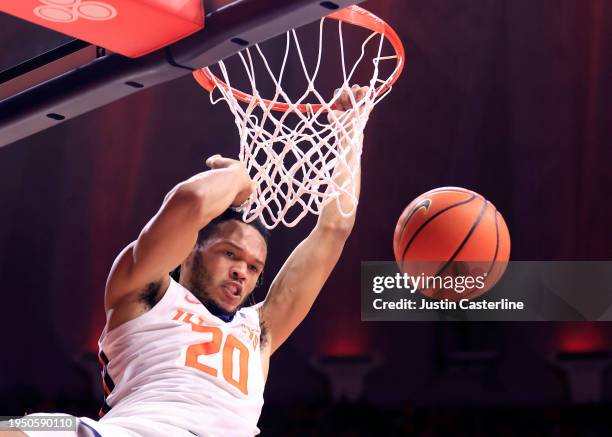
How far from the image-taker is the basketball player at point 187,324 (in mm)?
2047

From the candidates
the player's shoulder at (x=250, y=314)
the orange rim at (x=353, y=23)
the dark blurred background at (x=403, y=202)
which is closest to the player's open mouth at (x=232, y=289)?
the player's shoulder at (x=250, y=314)

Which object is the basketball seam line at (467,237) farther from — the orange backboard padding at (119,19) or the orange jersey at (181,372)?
the orange backboard padding at (119,19)

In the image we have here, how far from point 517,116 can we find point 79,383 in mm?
4155

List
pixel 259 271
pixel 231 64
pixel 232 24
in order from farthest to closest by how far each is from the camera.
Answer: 1. pixel 231 64
2. pixel 259 271
3. pixel 232 24

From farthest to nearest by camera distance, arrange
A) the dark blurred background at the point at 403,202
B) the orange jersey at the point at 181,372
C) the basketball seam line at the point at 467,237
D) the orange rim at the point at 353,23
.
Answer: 1. the dark blurred background at the point at 403,202
2. the basketball seam line at the point at 467,237
3. the orange rim at the point at 353,23
4. the orange jersey at the point at 181,372

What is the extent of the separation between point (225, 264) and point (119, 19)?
33.7 inches

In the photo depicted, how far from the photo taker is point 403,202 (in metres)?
6.40

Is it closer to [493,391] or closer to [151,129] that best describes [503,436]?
[493,391]

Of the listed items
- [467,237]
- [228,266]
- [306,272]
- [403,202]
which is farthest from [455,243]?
[403,202]

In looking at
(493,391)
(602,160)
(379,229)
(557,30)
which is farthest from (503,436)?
(557,30)

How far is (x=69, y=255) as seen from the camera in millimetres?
6531

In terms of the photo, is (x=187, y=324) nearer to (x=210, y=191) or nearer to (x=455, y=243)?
(x=210, y=191)

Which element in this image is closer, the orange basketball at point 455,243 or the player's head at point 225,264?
the player's head at point 225,264

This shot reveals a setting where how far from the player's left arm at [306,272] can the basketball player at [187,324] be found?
18 centimetres
